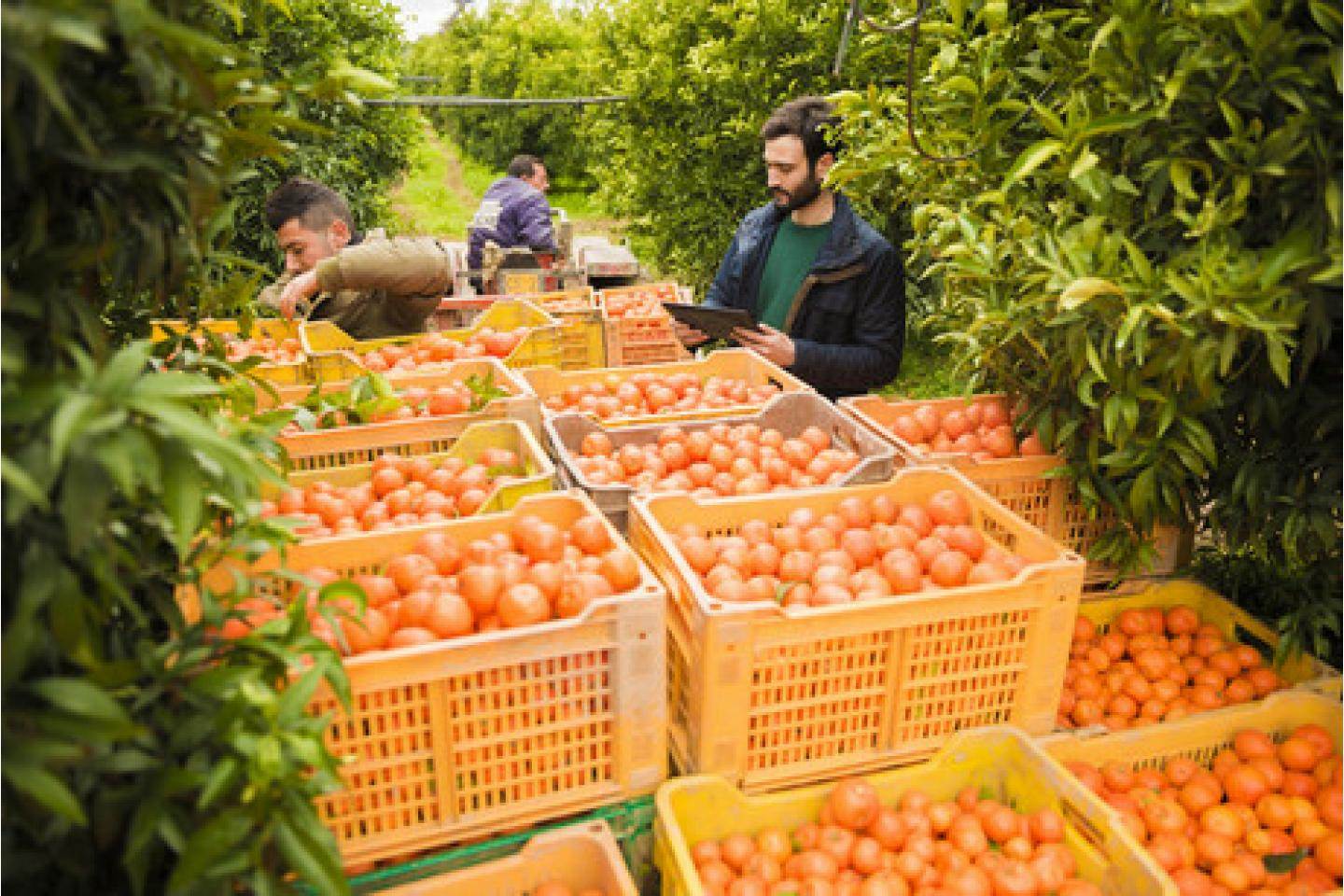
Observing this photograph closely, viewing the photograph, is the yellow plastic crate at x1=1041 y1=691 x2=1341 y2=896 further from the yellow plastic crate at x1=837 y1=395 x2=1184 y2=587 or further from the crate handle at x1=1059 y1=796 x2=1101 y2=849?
the yellow plastic crate at x1=837 y1=395 x2=1184 y2=587

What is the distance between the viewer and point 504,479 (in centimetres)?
300

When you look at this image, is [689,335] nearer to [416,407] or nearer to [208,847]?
[416,407]

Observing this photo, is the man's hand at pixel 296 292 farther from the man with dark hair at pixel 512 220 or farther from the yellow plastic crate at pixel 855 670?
the man with dark hair at pixel 512 220

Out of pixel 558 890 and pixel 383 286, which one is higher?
pixel 383 286

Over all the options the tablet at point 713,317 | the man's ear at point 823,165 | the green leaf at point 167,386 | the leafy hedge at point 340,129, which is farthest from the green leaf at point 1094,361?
the leafy hedge at point 340,129

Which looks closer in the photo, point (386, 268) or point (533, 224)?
point (386, 268)

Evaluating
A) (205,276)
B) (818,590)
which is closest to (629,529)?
(818,590)

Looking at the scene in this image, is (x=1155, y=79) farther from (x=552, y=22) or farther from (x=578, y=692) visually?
(x=552, y=22)

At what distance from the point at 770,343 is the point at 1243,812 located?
269 centimetres

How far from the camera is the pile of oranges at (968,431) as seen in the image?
10.8ft

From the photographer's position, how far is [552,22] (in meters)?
26.4

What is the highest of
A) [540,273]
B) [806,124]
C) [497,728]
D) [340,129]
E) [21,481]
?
[806,124]

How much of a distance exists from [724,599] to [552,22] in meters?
26.8

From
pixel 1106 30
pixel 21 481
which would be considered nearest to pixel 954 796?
pixel 1106 30
